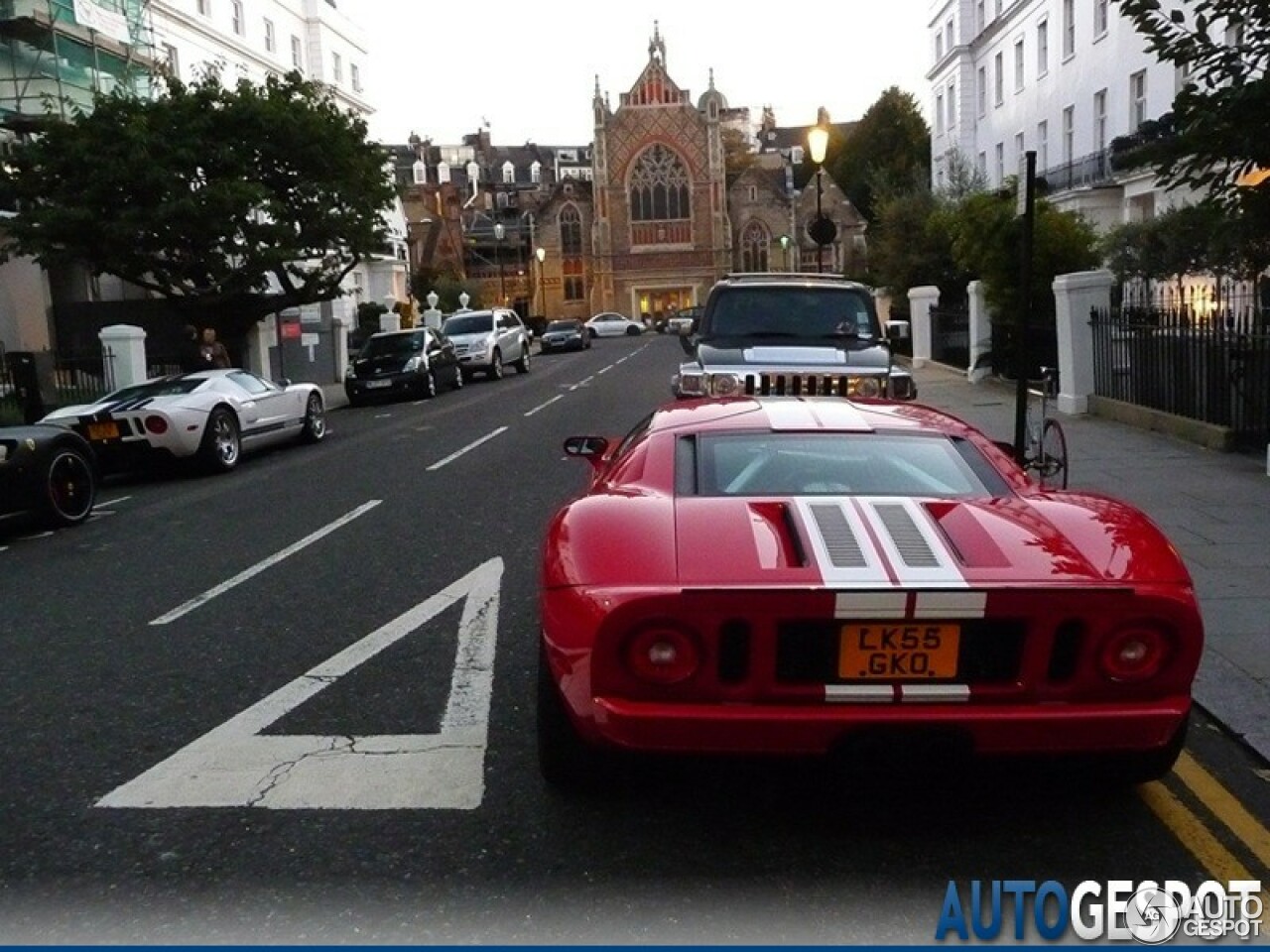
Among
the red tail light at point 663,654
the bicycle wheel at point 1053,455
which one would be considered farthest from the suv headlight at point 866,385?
the red tail light at point 663,654

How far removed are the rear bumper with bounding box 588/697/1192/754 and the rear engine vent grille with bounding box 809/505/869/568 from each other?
16.2 inches

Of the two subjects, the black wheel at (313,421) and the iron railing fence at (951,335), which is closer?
the black wheel at (313,421)

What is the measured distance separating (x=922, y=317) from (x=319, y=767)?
83.1 feet

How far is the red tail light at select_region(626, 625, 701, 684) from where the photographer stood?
3.46m

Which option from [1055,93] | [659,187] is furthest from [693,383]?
[659,187]

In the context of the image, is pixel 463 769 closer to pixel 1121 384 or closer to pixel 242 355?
pixel 1121 384

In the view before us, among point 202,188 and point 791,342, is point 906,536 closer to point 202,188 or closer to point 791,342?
point 791,342

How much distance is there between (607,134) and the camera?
91.2 metres

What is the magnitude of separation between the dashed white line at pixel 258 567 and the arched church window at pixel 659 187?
82807mm

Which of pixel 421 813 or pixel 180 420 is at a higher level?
pixel 180 420

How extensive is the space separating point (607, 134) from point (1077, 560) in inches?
3602

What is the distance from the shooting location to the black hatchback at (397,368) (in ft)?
82.1

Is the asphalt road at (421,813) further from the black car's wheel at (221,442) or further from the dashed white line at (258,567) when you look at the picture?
the black car's wheel at (221,442)

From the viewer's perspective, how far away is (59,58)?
30719 mm
